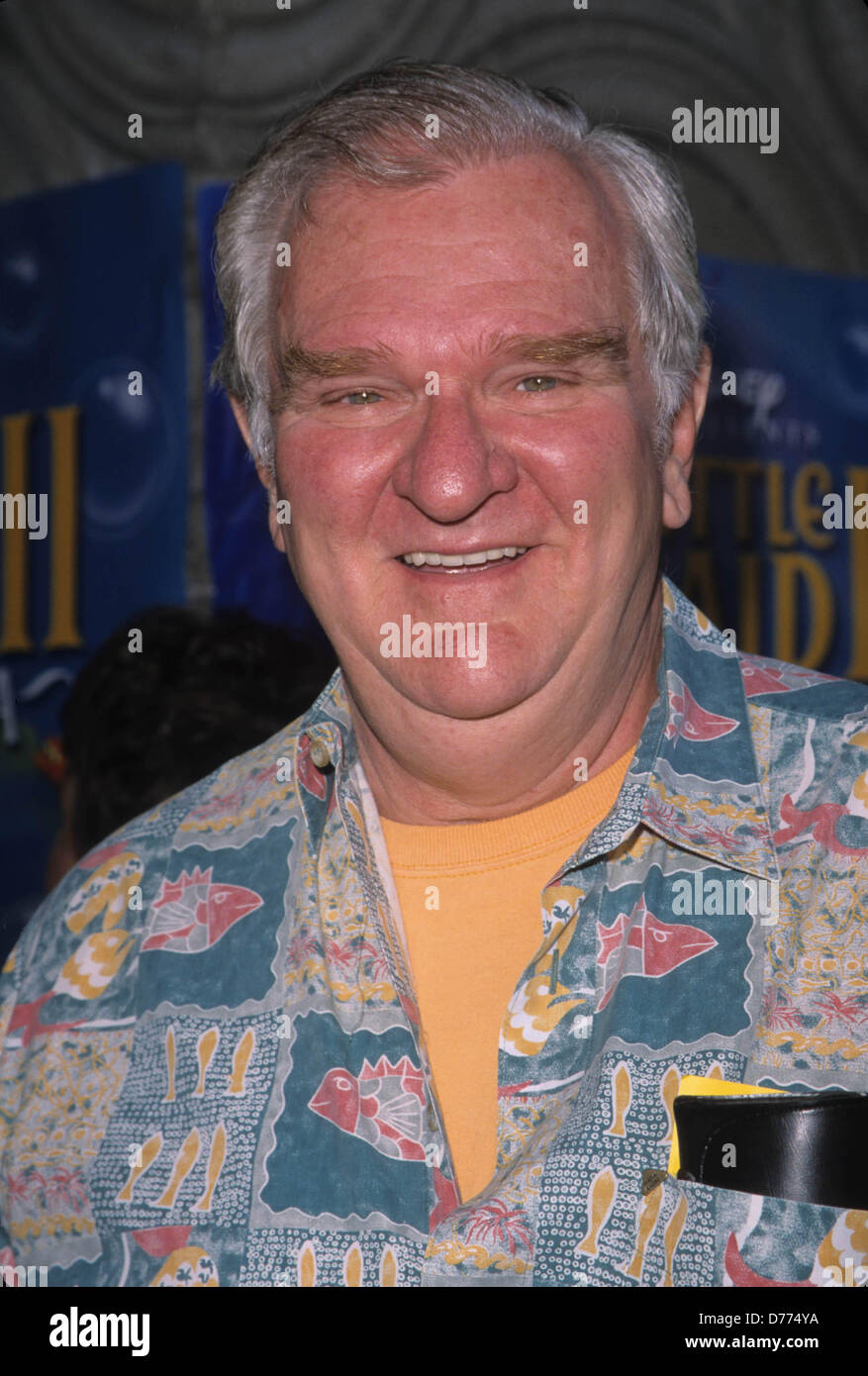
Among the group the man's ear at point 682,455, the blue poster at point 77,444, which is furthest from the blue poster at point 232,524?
the man's ear at point 682,455

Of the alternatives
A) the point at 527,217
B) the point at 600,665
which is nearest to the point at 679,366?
the point at 527,217

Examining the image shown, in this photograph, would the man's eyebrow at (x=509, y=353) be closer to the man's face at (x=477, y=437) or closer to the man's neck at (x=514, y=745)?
the man's face at (x=477, y=437)

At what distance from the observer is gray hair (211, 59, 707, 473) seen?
4.55 ft

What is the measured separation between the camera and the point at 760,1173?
113 centimetres

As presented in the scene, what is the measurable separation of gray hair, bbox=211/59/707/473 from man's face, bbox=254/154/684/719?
0.03 meters

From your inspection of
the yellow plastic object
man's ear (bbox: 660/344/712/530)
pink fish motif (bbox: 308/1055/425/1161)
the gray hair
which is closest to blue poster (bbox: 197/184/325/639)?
the gray hair

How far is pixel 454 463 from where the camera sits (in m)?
1.28

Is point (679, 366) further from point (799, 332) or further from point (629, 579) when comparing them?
point (799, 332)

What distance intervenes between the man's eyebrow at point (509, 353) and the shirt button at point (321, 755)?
35cm

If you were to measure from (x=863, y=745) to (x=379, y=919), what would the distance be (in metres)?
0.47

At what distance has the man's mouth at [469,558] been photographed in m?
1.34

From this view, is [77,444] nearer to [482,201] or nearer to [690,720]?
[482,201]

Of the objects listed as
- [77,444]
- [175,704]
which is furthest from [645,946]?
[77,444]

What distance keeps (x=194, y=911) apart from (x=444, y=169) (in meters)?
0.77
